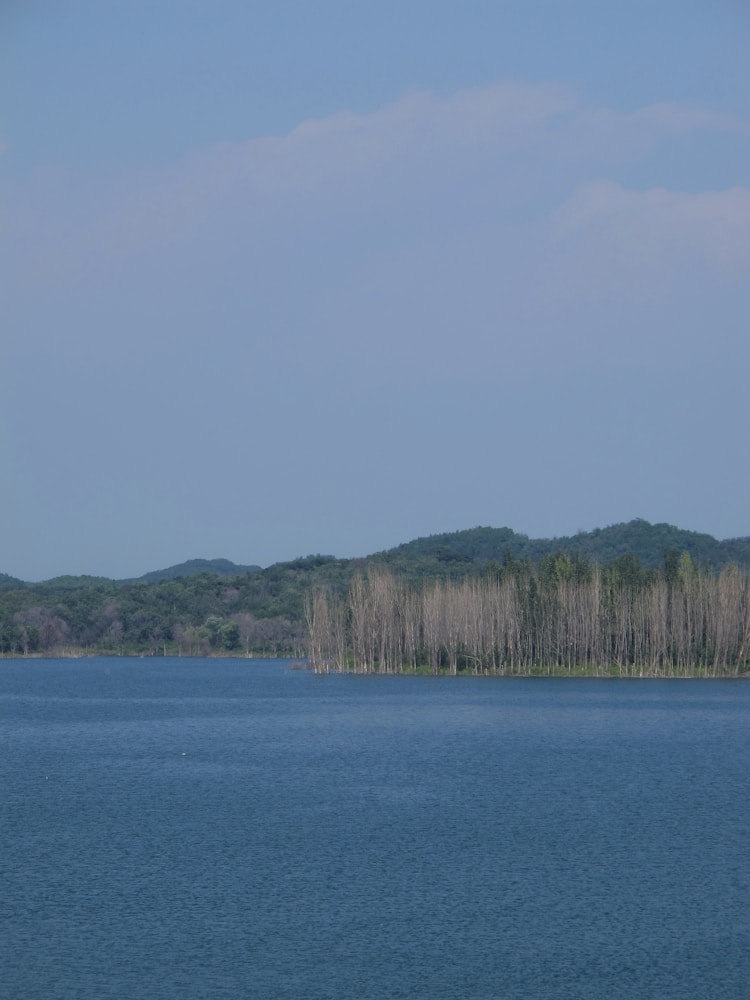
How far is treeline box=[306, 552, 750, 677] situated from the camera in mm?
57562

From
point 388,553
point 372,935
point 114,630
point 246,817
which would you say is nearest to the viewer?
point 372,935

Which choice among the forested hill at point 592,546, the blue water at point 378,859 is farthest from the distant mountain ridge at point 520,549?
the blue water at point 378,859

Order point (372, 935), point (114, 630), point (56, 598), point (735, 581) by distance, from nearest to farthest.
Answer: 1. point (372, 935)
2. point (735, 581)
3. point (114, 630)
4. point (56, 598)

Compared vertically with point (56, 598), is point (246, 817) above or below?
below

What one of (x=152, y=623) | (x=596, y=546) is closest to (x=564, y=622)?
(x=152, y=623)

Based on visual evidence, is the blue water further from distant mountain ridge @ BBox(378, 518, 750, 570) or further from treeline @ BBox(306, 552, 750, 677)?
distant mountain ridge @ BBox(378, 518, 750, 570)

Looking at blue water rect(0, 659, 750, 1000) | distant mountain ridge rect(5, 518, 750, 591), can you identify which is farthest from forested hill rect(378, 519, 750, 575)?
blue water rect(0, 659, 750, 1000)

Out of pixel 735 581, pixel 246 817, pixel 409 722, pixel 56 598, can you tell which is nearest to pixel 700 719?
pixel 409 722

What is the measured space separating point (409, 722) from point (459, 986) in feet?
88.2

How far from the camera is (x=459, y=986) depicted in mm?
14992

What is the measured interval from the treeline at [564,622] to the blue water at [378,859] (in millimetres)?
15836

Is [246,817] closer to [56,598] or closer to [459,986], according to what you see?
[459,986]

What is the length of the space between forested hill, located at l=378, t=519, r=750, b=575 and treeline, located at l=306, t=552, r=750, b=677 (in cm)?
5170

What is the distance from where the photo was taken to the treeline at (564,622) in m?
57.6
